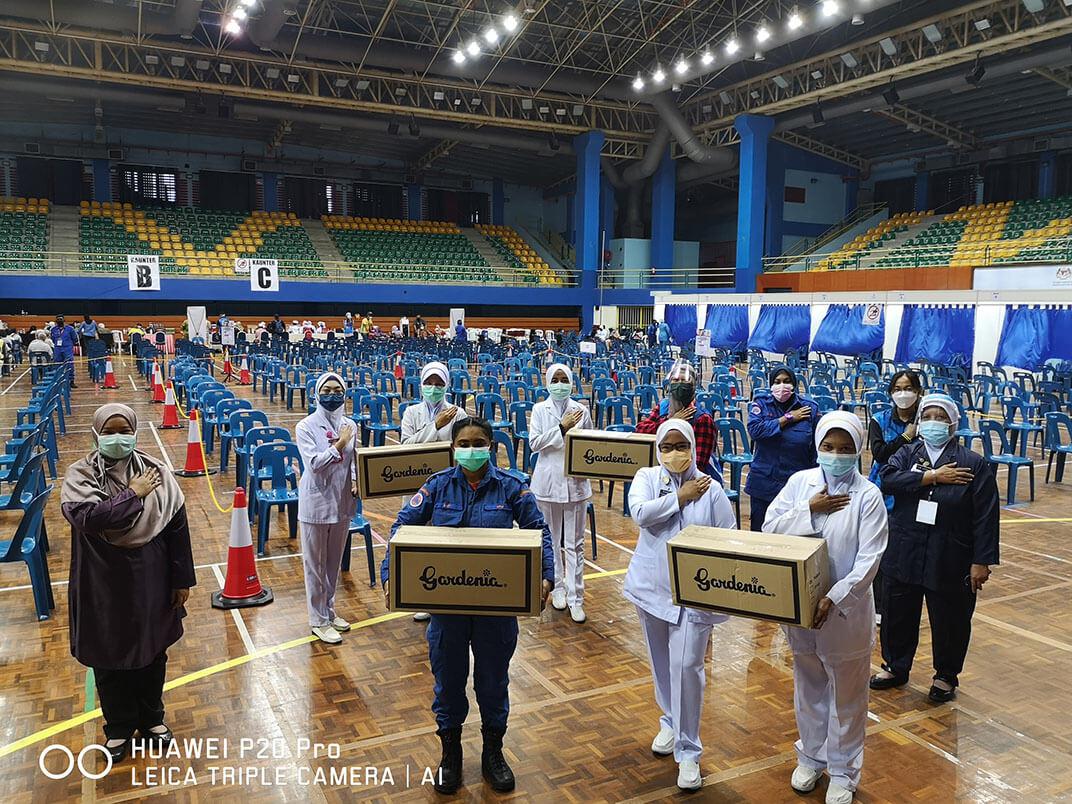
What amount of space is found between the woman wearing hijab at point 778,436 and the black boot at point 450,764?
9.45 ft

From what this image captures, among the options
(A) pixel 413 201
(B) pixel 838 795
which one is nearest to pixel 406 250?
(A) pixel 413 201

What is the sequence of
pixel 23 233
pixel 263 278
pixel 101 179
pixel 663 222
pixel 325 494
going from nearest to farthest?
pixel 325 494, pixel 263 278, pixel 23 233, pixel 101 179, pixel 663 222

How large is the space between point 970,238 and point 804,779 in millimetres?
30580

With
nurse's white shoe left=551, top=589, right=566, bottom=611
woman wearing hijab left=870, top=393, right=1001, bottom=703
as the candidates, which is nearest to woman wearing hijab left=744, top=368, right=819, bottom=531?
woman wearing hijab left=870, top=393, right=1001, bottom=703

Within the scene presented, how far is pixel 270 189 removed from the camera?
121 feet


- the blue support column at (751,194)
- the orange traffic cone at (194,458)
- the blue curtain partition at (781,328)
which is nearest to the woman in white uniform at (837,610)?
the orange traffic cone at (194,458)

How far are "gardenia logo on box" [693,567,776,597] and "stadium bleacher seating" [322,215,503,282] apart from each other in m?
31.1

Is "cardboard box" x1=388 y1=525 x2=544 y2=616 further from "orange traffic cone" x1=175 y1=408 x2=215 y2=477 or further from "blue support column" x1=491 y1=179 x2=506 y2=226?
"blue support column" x1=491 y1=179 x2=506 y2=226

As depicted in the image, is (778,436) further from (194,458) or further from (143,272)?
(143,272)

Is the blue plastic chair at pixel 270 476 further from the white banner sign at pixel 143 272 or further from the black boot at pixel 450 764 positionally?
the white banner sign at pixel 143 272

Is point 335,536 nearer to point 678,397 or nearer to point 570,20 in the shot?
point 678,397

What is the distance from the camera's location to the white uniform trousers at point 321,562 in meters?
5.12

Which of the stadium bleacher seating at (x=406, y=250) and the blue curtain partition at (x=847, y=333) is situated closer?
the blue curtain partition at (x=847, y=333)

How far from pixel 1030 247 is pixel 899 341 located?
7887mm
